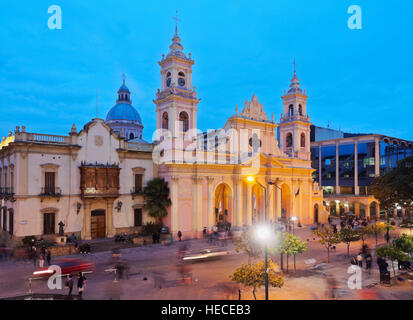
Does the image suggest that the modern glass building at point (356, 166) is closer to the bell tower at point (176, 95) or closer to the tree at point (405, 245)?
the bell tower at point (176, 95)

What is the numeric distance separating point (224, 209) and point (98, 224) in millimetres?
19304

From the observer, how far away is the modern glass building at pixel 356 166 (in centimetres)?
6150

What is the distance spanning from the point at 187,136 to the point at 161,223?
1100 centimetres

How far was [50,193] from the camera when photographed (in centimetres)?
3086

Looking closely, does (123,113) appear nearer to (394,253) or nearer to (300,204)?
(300,204)

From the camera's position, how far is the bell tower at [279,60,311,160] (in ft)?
166

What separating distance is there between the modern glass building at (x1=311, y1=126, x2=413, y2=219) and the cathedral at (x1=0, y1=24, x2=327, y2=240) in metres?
16.3

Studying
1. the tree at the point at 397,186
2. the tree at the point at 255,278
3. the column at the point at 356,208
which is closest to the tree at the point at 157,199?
the tree at the point at 255,278

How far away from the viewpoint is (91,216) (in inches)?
1316

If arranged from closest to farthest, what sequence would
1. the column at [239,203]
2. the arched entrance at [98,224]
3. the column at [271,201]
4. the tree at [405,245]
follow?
the tree at [405,245] → the arched entrance at [98,224] → the column at [239,203] → the column at [271,201]

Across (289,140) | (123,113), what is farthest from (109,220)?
(123,113)

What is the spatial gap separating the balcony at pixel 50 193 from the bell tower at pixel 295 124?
3412cm
